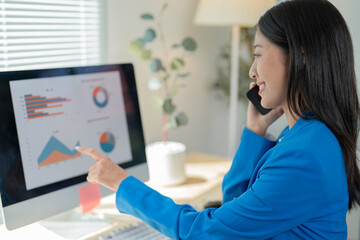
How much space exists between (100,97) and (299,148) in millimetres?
699

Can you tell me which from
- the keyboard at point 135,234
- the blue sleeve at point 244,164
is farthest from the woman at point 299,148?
the blue sleeve at point 244,164

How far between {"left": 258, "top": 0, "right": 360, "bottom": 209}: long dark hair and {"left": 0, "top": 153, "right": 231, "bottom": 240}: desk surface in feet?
1.94

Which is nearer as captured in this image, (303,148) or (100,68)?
(303,148)

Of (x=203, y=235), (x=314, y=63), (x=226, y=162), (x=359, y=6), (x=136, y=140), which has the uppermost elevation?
(x=359, y=6)

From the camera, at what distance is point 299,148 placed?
0.84m

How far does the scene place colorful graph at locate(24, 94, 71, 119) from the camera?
112 cm

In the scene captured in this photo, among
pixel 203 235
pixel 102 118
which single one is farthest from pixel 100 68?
pixel 203 235

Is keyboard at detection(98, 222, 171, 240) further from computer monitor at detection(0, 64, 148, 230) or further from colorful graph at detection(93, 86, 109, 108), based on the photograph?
colorful graph at detection(93, 86, 109, 108)

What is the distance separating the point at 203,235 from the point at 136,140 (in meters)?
0.57

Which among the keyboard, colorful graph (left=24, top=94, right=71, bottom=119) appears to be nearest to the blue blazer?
the keyboard

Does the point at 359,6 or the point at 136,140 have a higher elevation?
the point at 359,6

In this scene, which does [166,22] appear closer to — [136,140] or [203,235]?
[136,140]

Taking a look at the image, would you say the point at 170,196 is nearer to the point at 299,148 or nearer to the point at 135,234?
the point at 135,234

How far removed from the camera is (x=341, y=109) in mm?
901
